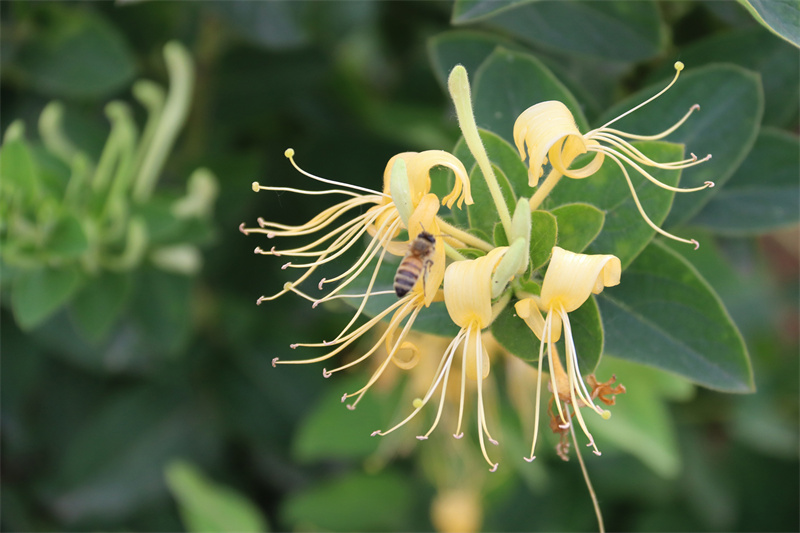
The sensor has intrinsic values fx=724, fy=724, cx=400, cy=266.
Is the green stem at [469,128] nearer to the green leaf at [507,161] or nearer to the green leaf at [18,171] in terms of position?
the green leaf at [507,161]

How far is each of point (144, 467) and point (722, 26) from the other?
118 cm

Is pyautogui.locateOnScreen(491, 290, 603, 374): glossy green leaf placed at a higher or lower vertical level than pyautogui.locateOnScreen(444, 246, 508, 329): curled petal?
lower

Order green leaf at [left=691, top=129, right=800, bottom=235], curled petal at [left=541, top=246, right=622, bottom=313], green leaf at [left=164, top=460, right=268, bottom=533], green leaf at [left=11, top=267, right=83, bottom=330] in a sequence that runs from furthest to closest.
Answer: green leaf at [left=164, top=460, right=268, bottom=533] < green leaf at [left=11, top=267, right=83, bottom=330] < green leaf at [left=691, top=129, right=800, bottom=235] < curled petal at [left=541, top=246, right=622, bottom=313]

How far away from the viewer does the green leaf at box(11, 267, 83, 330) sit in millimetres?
867

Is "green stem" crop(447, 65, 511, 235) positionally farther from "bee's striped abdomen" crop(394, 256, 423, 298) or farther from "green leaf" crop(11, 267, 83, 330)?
"green leaf" crop(11, 267, 83, 330)

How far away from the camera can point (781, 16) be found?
21.3 inches

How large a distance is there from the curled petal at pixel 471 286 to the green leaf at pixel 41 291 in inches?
23.8

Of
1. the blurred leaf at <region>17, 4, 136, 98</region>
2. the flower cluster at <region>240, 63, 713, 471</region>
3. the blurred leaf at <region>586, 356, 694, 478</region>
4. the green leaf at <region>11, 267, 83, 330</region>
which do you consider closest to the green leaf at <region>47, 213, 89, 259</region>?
the green leaf at <region>11, 267, 83, 330</region>

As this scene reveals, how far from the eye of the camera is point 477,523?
1.28 m

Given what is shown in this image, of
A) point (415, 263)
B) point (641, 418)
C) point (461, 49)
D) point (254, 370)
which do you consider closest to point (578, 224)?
point (415, 263)

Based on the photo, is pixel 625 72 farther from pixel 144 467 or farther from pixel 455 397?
pixel 144 467

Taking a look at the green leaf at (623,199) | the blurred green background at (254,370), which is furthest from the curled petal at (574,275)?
the blurred green background at (254,370)

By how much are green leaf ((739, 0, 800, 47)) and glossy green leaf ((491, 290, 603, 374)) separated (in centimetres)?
23

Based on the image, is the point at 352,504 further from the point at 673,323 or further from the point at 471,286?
the point at 471,286
